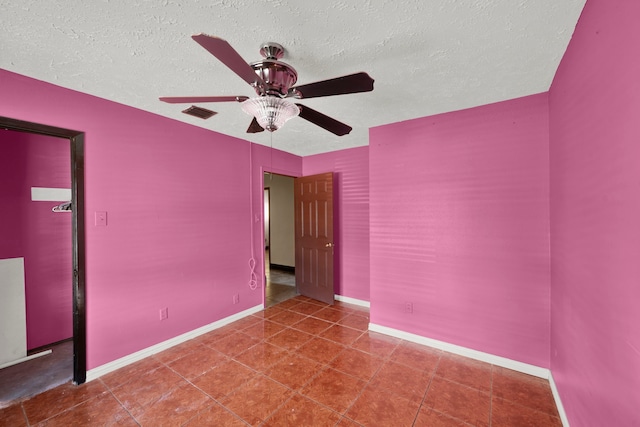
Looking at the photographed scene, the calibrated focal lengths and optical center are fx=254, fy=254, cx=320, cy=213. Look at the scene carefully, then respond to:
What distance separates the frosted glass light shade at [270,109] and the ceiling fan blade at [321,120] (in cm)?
12

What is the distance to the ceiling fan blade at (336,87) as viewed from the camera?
1.31 metres

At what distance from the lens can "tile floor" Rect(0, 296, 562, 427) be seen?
180 cm

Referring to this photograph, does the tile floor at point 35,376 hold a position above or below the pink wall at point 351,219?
below

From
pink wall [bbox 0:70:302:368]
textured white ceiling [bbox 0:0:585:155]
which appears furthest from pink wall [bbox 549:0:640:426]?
pink wall [bbox 0:70:302:368]

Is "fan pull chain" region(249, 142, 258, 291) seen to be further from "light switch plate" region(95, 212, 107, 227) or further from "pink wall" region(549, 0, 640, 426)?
"pink wall" region(549, 0, 640, 426)

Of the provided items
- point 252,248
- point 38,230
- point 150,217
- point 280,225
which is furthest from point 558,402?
point 280,225

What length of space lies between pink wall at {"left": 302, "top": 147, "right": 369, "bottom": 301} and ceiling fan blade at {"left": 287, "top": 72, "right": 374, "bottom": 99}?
2.68m

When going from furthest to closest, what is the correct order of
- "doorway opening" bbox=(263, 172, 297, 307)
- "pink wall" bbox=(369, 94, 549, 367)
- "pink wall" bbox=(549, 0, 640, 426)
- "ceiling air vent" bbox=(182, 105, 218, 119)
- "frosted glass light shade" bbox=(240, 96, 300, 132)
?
"doorway opening" bbox=(263, 172, 297, 307)
"ceiling air vent" bbox=(182, 105, 218, 119)
"pink wall" bbox=(369, 94, 549, 367)
"frosted glass light shade" bbox=(240, 96, 300, 132)
"pink wall" bbox=(549, 0, 640, 426)

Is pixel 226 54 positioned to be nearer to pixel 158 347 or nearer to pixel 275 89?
pixel 275 89

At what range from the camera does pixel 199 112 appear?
8.76 ft

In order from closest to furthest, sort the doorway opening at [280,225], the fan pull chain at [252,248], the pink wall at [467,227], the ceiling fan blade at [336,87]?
the ceiling fan blade at [336,87], the pink wall at [467,227], the fan pull chain at [252,248], the doorway opening at [280,225]

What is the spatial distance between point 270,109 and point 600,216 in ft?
5.80

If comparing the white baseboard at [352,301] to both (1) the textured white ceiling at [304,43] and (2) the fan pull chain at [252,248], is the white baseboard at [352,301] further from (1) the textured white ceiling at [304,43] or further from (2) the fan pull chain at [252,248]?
(1) the textured white ceiling at [304,43]

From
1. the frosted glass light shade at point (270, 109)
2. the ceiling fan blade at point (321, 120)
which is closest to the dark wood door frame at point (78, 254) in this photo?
the frosted glass light shade at point (270, 109)
